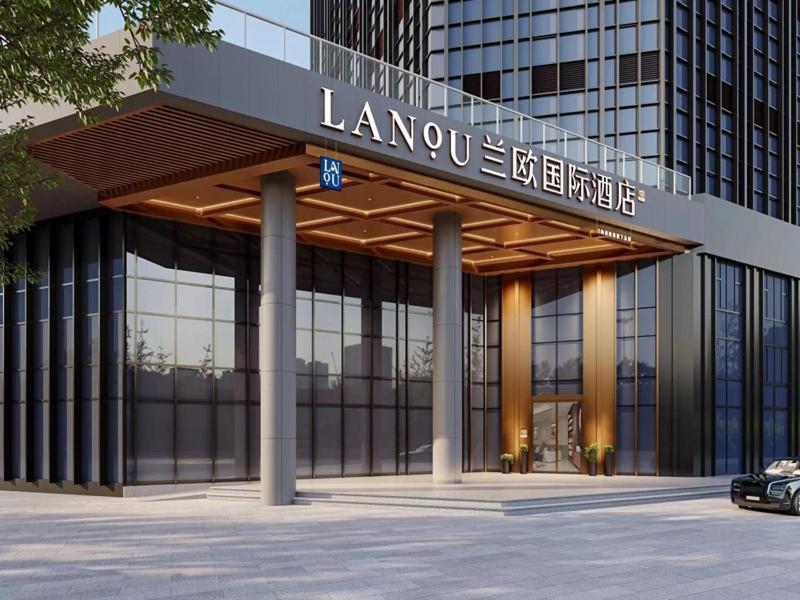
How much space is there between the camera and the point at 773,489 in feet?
73.0

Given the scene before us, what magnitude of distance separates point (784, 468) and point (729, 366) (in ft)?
38.5

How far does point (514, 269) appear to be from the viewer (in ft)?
121

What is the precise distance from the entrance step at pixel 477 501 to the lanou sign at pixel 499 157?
8.53 meters

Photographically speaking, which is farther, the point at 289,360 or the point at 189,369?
the point at 189,369

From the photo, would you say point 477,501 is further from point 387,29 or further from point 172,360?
point 387,29

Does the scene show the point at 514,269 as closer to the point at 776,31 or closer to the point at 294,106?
the point at 294,106

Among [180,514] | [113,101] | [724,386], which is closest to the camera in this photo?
[113,101]

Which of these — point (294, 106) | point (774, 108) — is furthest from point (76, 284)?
point (774, 108)

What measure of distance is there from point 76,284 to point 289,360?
806 cm

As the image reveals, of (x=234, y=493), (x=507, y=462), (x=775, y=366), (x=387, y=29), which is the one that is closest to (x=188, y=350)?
(x=234, y=493)

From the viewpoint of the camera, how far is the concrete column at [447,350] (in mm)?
28391

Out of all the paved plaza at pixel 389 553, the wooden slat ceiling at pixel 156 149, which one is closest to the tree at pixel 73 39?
the paved plaza at pixel 389 553

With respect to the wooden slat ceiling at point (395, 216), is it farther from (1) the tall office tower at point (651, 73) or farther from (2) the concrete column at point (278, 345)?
(1) the tall office tower at point (651, 73)

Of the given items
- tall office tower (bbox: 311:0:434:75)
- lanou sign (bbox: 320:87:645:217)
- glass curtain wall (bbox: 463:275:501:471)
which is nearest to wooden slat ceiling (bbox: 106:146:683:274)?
lanou sign (bbox: 320:87:645:217)
